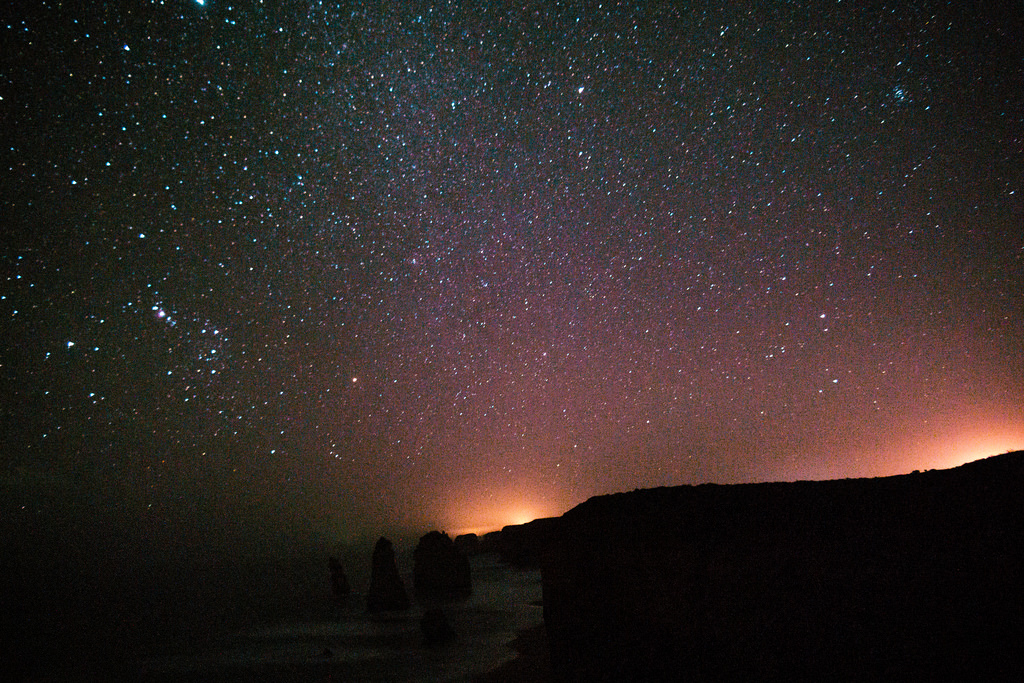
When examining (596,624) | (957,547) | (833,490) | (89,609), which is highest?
(833,490)

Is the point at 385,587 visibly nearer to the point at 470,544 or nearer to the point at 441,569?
the point at 441,569

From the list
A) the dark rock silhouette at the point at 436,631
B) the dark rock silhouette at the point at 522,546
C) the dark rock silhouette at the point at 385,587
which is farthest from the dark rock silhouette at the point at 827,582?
the dark rock silhouette at the point at 522,546

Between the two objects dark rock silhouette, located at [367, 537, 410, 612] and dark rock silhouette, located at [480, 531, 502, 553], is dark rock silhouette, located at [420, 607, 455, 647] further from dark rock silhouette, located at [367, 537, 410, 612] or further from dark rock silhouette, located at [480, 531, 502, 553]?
dark rock silhouette, located at [480, 531, 502, 553]

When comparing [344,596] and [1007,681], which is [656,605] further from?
[344,596]

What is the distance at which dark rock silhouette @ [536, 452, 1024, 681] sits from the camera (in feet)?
10.7

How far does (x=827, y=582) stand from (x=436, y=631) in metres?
19.1

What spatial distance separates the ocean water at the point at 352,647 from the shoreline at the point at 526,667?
52cm

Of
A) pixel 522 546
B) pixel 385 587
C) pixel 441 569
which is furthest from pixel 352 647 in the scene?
pixel 522 546

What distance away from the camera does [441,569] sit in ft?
131

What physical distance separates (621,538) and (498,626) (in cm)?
1945

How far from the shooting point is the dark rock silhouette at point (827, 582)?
10.7 ft

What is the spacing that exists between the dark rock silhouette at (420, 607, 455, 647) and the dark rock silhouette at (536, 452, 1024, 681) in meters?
16.8

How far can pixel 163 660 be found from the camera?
2428 centimetres

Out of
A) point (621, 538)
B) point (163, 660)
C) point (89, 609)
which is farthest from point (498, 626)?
point (89, 609)
